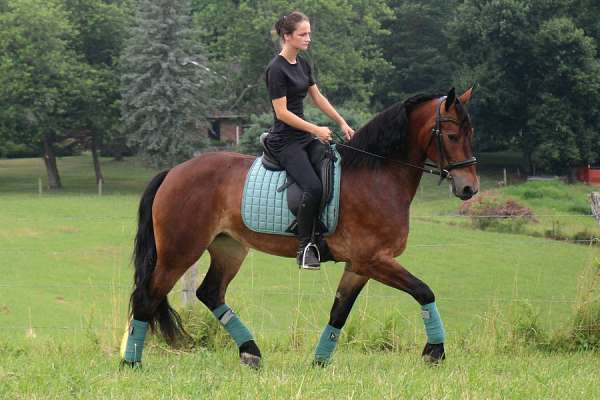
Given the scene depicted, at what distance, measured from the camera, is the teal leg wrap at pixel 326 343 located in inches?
304

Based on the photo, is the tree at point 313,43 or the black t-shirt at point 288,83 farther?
the tree at point 313,43

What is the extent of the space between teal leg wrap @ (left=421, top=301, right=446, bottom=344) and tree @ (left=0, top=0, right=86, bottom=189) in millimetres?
46008

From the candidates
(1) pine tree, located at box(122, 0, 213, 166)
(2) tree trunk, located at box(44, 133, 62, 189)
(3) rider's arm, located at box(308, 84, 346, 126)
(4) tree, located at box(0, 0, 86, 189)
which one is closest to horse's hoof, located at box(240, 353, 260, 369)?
(3) rider's arm, located at box(308, 84, 346, 126)

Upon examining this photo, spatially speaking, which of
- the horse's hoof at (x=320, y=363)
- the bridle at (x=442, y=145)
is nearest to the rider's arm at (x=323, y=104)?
the bridle at (x=442, y=145)

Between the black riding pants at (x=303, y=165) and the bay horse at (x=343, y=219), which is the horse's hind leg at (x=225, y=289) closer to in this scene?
the bay horse at (x=343, y=219)

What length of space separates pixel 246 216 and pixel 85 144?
58.8 metres

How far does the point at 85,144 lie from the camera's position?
64.1m

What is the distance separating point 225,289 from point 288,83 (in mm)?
1987

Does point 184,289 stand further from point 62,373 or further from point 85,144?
point 85,144

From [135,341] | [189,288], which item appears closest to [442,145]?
[135,341]

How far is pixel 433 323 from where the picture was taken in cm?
720

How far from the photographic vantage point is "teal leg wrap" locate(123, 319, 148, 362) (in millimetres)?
7527

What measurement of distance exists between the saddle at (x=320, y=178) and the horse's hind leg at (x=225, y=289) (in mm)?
866

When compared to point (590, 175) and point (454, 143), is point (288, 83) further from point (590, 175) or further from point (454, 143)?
point (590, 175)
